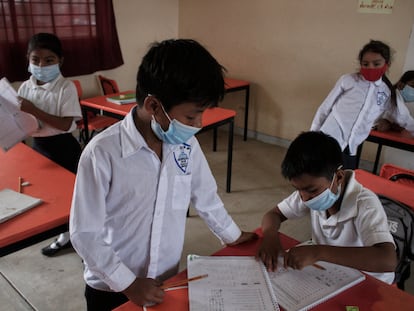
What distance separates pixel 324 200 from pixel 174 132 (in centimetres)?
58

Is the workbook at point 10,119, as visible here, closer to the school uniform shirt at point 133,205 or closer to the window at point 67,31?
the school uniform shirt at point 133,205

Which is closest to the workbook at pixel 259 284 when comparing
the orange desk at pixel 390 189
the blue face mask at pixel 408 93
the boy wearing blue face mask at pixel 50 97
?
the orange desk at pixel 390 189

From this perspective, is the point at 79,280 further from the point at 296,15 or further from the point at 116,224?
the point at 296,15

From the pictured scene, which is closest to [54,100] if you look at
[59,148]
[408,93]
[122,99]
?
[59,148]

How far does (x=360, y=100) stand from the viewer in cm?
268

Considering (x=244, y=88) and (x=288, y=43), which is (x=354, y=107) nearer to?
(x=288, y=43)

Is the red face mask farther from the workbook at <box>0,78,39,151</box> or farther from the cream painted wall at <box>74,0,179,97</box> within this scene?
the cream painted wall at <box>74,0,179,97</box>

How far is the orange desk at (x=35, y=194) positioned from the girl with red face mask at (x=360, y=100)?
1948mm

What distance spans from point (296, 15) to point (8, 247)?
3805 mm

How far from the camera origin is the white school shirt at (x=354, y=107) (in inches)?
105

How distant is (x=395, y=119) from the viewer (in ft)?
9.52

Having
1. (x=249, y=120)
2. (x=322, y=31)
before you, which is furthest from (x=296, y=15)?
(x=249, y=120)

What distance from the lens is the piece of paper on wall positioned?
3.45 meters

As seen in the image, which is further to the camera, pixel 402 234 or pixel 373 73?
pixel 373 73
